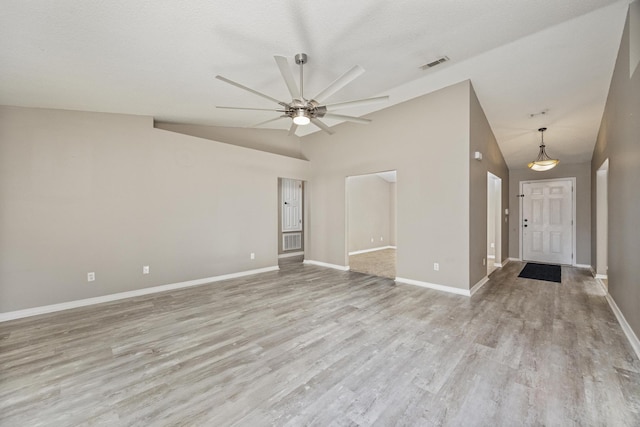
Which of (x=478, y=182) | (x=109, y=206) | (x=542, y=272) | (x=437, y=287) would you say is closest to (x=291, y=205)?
(x=109, y=206)

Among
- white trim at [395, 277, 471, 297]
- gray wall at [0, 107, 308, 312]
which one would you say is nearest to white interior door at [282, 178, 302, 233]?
gray wall at [0, 107, 308, 312]

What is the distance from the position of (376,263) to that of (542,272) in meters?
3.56

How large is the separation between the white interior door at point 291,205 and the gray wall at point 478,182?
4503mm

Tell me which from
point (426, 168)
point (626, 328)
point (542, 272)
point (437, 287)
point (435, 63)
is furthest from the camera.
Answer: point (542, 272)

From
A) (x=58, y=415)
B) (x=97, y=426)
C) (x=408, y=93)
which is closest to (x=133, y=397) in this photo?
(x=97, y=426)

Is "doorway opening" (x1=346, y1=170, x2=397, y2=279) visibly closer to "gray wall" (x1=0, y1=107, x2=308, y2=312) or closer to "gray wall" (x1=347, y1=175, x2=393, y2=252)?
"gray wall" (x1=347, y1=175, x2=393, y2=252)

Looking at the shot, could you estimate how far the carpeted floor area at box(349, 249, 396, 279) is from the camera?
5553mm

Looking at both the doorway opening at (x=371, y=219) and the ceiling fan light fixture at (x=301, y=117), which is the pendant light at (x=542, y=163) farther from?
the ceiling fan light fixture at (x=301, y=117)

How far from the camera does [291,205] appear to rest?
7363mm

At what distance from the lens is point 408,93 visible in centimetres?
430

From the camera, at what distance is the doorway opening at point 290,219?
23.6 feet

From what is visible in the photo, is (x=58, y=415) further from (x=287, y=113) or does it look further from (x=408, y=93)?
(x=408, y=93)

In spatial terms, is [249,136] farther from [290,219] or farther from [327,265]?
[327,265]

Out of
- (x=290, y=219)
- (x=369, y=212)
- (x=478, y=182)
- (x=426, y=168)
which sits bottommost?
(x=290, y=219)
